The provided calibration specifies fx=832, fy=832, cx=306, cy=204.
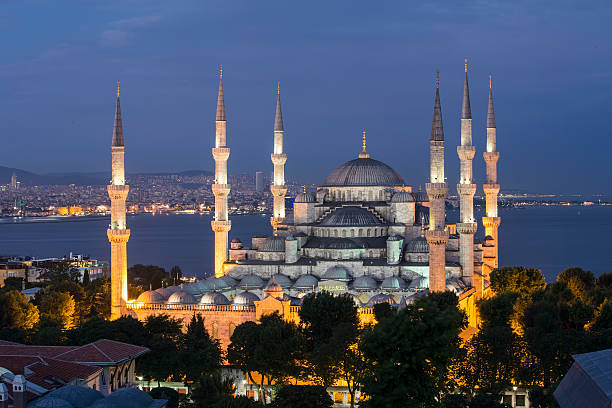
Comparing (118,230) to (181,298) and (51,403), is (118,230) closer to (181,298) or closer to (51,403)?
(181,298)

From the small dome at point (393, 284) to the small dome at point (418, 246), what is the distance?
2747mm

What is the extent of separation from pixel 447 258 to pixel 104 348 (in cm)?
1801

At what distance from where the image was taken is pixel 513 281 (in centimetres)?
3891

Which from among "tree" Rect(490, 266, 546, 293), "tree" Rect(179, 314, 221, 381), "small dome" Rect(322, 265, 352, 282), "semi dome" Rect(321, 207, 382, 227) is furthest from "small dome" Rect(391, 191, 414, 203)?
"tree" Rect(179, 314, 221, 381)

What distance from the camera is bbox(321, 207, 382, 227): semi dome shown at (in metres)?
38.1

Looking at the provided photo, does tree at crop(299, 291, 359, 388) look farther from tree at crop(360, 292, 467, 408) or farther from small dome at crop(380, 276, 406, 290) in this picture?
tree at crop(360, 292, 467, 408)

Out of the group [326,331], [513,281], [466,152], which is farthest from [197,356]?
[513,281]

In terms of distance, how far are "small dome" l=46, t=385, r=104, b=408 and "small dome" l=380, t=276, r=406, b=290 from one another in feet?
53.5

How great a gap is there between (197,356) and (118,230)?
9.24 metres

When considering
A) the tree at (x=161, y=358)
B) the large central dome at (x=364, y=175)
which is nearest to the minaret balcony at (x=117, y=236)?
the tree at (x=161, y=358)

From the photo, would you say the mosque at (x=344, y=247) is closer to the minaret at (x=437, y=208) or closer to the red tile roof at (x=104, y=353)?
the minaret at (x=437, y=208)

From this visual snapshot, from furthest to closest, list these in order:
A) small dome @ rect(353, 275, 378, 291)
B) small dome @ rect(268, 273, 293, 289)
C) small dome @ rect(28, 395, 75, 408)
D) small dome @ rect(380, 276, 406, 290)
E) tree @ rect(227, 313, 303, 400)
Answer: small dome @ rect(268, 273, 293, 289), small dome @ rect(353, 275, 378, 291), small dome @ rect(380, 276, 406, 290), tree @ rect(227, 313, 303, 400), small dome @ rect(28, 395, 75, 408)

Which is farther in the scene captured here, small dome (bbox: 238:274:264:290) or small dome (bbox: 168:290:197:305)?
small dome (bbox: 238:274:264:290)

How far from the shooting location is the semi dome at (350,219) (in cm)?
3812
